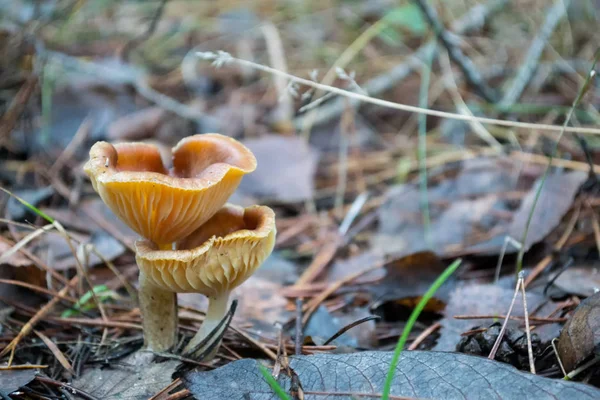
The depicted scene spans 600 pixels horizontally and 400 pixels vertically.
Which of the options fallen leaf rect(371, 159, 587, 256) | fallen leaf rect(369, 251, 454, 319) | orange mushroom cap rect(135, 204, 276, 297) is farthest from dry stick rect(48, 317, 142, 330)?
fallen leaf rect(371, 159, 587, 256)

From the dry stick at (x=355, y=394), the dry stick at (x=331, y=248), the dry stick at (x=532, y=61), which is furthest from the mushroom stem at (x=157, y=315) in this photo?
the dry stick at (x=532, y=61)

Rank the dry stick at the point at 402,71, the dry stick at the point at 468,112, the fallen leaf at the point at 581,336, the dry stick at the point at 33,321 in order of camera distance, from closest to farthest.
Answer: the fallen leaf at the point at 581,336
the dry stick at the point at 33,321
the dry stick at the point at 468,112
the dry stick at the point at 402,71

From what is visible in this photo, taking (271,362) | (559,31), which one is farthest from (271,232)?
(559,31)

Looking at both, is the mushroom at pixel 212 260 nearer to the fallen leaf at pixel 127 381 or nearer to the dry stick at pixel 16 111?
the fallen leaf at pixel 127 381

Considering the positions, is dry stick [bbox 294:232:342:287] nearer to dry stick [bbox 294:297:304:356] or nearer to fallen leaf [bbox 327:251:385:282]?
fallen leaf [bbox 327:251:385:282]

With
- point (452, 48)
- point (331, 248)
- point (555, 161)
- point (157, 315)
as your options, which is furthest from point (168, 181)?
point (452, 48)

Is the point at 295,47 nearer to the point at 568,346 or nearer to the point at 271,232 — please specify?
the point at 271,232
